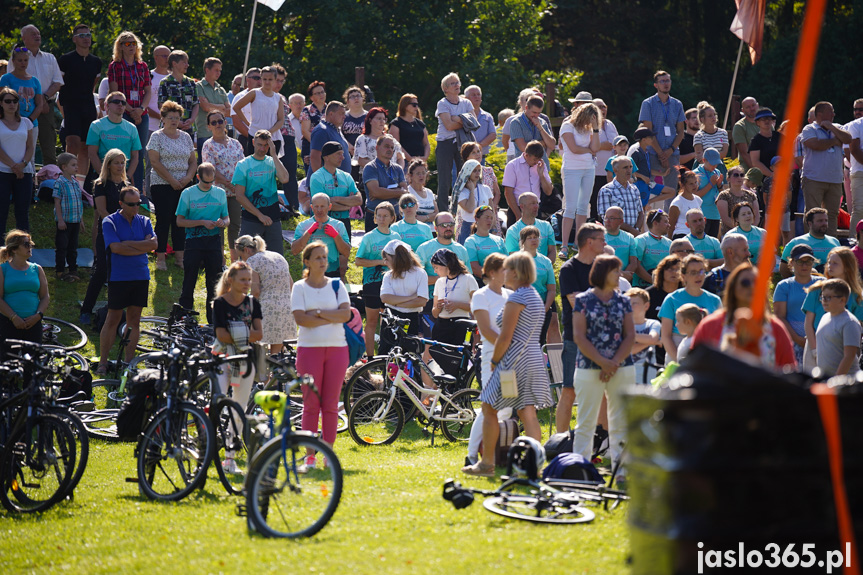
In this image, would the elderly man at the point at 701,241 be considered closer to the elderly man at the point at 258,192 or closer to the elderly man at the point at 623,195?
the elderly man at the point at 623,195

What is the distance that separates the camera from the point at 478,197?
541 inches

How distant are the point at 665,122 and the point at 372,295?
6185 mm

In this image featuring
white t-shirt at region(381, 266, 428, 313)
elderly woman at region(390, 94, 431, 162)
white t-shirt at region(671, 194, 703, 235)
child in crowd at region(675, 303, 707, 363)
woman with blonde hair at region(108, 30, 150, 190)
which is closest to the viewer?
child in crowd at region(675, 303, 707, 363)

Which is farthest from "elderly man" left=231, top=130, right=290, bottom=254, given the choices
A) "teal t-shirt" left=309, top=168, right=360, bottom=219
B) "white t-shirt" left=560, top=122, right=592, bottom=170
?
"white t-shirt" left=560, top=122, right=592, bottom=170

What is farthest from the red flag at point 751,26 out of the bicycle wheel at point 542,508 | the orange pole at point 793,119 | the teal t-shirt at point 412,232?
the orange pole at point 793,119

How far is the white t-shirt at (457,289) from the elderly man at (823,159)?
6.38 m

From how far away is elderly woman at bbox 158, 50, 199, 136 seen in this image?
Answer: 14.8 meters

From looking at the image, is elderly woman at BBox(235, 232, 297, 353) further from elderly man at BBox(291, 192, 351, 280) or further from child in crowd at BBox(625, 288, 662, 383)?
child in crowd at BBox(625, 288, 662, 383)

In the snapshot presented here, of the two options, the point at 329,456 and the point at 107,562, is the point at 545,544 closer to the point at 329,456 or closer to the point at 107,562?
the point at 329,456

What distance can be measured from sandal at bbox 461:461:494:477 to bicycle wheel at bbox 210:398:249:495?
1.81 meters

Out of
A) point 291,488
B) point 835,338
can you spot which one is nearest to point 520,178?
point 835,338

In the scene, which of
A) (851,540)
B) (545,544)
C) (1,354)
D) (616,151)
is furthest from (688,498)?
(616,151)

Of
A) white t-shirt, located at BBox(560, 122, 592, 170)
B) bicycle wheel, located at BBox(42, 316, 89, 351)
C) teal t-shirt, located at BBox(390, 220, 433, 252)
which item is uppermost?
white t-shirt, located at BBox(560, 122, 592, 170)

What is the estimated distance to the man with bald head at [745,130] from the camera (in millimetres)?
17297
